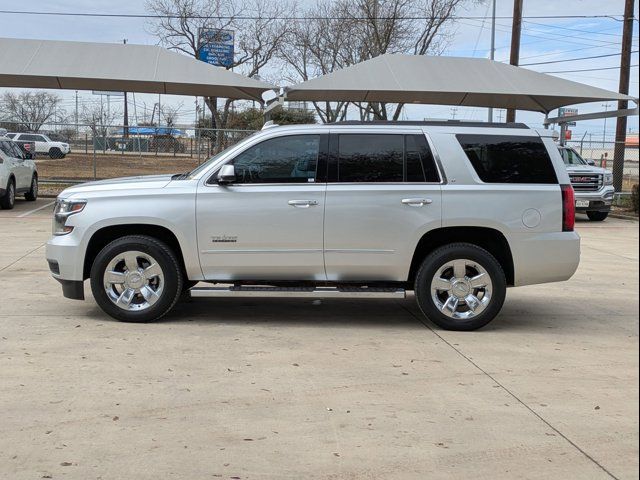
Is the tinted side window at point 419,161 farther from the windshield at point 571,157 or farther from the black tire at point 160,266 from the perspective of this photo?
the windshield at point 571,157

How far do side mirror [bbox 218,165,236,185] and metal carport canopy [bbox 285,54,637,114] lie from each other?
1274 cm

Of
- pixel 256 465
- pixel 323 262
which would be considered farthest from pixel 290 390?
pixel 323 262

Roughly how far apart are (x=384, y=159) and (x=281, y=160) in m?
1.02

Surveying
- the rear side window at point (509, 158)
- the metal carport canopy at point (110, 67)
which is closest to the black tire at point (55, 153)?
the metal carport canopy at point (110, 67)

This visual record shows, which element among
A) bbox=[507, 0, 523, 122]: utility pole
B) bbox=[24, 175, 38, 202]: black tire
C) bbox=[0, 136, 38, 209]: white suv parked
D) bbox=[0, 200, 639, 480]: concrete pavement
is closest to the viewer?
bbox=[0, 200, 639, 480]: concrete pavement

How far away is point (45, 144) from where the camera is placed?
3972 cm

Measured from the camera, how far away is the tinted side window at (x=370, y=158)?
6582mm

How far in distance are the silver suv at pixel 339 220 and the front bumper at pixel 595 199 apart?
492 inches

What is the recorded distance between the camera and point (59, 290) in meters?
8.16

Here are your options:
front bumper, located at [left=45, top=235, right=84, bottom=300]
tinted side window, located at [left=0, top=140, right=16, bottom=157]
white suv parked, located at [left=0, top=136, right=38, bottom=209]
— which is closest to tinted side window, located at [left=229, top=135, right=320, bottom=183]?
front bumper, located at [left=45, top=235, right=84, bottom=300]

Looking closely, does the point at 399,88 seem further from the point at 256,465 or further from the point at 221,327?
the point at 256,465

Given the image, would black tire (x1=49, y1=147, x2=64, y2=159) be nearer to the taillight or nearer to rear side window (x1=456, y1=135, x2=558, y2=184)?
rear side window (x1=456, y1=135, x2=558, y2=184)

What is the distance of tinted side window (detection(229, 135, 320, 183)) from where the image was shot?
6586mm

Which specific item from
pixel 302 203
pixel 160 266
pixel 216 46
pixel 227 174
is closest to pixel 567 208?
pixel 302 203
